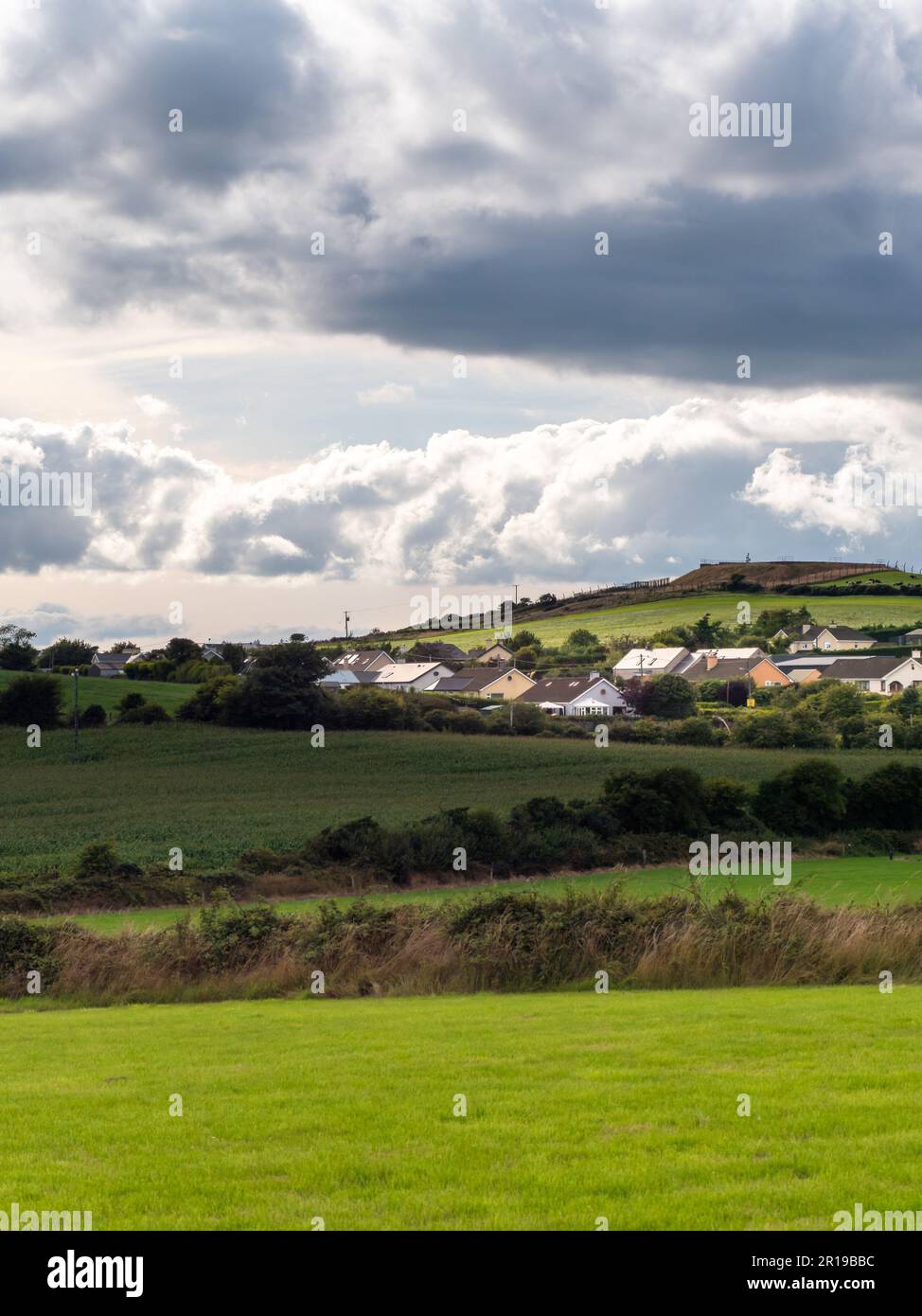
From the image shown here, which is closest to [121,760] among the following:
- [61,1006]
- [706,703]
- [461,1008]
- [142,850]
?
[142,850]

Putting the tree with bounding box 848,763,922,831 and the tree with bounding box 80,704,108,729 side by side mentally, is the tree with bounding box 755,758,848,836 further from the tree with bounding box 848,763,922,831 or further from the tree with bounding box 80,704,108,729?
the tree with bounding box 80,704,108,729

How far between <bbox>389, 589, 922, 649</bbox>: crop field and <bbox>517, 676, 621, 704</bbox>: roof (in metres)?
32.4

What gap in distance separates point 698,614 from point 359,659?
44737mm

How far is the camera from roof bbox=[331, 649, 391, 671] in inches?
6058

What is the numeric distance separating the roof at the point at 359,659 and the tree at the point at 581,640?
22.8 meters

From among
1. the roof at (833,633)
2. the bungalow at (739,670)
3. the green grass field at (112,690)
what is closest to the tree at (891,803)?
the green grass field at (112,690)

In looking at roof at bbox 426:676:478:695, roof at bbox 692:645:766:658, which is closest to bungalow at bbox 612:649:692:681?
roof at bbox 692:645:766:658

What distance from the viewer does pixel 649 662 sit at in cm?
13312

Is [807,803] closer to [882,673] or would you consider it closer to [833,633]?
[882,673]

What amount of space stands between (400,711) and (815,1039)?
82267 mm

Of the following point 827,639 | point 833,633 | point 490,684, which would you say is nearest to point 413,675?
point 490,684

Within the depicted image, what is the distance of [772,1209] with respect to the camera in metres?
6.86
